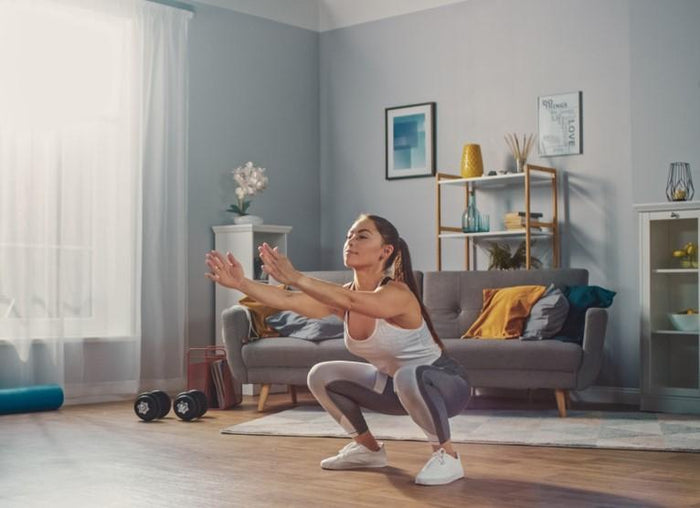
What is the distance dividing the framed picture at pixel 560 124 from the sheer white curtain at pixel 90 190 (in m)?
2.46

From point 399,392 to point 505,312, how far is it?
232cm

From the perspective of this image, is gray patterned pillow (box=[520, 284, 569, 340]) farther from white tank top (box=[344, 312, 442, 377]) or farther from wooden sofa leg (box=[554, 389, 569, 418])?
white tank top (box=[344, 312, 442, 377])

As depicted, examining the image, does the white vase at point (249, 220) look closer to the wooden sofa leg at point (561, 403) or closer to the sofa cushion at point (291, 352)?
the sofa cushion at point (291, 352)

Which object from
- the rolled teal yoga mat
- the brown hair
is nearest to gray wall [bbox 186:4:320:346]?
the rolled teal yoga mat

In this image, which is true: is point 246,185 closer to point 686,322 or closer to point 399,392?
point 686,322

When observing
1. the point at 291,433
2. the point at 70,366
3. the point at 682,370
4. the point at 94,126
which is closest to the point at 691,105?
the point at 682,370

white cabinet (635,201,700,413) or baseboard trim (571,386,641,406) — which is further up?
white cabinet (635,201,700,413)

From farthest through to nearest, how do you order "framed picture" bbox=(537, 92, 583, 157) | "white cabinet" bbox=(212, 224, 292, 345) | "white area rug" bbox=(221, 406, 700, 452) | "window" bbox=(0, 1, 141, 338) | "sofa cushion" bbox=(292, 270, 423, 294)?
"white cabinet" bbox=(212, 224, 292, 345) < "framed picture" bbox=(537, 92, 583, 157) < "sofa cushion" bbox=(292, 270, 423, 294) < "window" bbox=(0, 1, 141, 338) < "white area rug" bbox=(221, 406, 700, 452)

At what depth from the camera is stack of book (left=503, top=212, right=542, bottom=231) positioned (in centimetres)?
666

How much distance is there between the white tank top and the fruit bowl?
8.39ft

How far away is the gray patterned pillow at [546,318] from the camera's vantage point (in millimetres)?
5566

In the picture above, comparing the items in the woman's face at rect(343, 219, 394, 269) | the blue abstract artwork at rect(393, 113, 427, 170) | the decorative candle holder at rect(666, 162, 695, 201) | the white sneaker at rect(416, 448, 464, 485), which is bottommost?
the white sneaker at rect(416, 448, 464, 485)

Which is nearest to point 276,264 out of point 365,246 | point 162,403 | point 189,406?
point 365,246

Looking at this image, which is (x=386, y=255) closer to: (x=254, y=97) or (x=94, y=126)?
(x=94, y=126)
